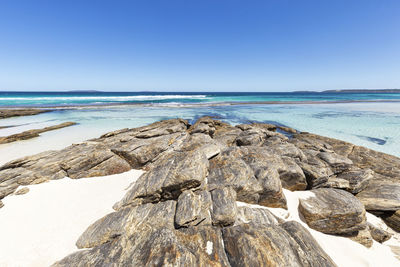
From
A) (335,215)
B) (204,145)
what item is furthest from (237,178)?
(335,215)

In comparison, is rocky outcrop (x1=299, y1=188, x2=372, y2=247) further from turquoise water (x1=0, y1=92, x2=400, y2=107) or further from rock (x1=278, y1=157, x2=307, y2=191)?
turquoise water (x1=0, y1=92, x2=400, y2=107)

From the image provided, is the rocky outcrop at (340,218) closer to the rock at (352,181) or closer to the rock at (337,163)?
the rock at (352,181)

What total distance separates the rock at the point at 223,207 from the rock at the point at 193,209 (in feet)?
0.60

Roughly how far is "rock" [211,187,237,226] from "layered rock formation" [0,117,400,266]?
3cm

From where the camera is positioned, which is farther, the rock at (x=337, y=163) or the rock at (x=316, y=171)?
the rock at (x=337, y=163)

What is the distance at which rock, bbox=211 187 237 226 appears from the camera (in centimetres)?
470

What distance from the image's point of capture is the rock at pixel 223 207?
15.4 feet

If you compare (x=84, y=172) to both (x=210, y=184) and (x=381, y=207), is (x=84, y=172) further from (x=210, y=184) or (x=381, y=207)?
(x=381, y=207)

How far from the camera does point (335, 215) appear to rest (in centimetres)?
524

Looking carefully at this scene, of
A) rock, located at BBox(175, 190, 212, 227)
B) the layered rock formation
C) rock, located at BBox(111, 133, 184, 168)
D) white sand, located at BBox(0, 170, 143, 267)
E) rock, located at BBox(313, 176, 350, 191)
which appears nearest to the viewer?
the layered rock formation

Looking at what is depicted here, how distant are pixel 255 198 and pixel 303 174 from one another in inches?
112

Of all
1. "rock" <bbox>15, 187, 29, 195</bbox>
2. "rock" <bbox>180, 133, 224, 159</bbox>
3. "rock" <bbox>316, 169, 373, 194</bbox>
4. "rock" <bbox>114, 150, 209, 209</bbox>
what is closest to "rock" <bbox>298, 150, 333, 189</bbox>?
"rock" <bbox>316, 169, 373, 194</bbox>

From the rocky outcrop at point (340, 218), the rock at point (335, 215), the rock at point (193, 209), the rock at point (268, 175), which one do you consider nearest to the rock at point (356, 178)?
the rock at point (335, 215)

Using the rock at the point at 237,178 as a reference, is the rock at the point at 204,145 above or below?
above
